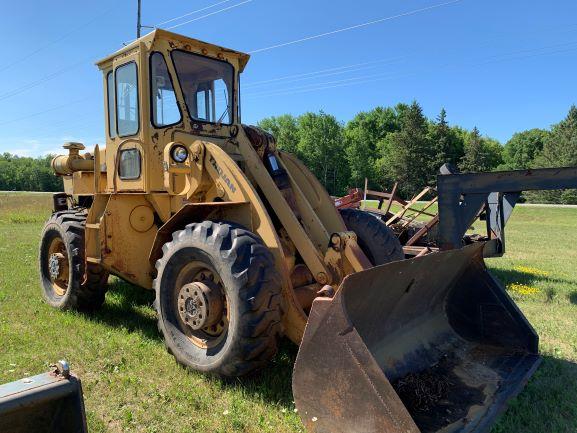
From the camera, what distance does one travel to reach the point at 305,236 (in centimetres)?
426

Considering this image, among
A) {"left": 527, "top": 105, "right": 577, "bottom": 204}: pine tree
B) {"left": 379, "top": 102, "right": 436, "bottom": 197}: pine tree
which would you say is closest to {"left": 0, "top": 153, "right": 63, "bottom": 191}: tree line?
{"left": 379, "top": 102, "right": 436, "bottom": 197}: pine tree

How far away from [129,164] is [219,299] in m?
2.38

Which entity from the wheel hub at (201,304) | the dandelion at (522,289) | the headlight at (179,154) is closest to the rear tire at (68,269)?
the headlight at (179,154)

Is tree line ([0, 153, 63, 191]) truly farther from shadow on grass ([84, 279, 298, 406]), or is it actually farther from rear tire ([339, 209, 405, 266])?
rear tire ([339, 209, 405, 266])

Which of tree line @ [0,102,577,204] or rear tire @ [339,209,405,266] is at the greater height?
tree line @ [0,102,577,204]

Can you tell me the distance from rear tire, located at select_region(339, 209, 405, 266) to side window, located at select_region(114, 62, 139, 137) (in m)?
2.68

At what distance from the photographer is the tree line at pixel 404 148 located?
54188 mm

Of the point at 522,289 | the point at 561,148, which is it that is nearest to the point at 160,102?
the point at 522,289

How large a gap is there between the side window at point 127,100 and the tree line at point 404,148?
43.3 meters

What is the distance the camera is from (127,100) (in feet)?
18.6

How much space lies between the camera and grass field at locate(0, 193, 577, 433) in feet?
11.6

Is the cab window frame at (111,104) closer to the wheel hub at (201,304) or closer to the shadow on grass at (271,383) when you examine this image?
the wheel hub at (201,304)

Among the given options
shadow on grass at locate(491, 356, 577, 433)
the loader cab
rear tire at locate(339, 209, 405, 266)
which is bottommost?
shadow on grass at locate(491, 356, 577, 433)

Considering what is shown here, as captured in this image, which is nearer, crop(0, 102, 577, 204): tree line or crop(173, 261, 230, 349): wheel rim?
crop(173, 261, 230, 349): wheel rim
